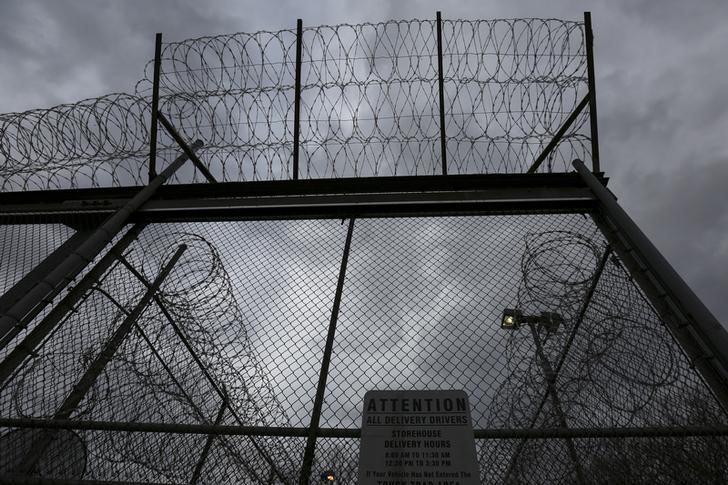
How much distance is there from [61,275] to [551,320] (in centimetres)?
438

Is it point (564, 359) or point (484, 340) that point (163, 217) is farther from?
point (564, 359)

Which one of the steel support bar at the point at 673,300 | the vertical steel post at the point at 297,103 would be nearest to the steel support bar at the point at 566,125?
the steel support bar at the point at 673,300

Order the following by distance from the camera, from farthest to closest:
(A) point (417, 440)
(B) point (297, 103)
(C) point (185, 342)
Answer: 1. (C) point (185, 342)
2. (B) point (297, 103)
3. (A) point (417, 440)

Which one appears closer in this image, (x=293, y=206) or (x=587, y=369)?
(x=587, y=369)

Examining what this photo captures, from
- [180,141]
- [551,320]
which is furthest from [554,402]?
[180,141]

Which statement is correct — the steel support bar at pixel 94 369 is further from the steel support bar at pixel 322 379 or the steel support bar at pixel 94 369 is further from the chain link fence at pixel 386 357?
the steel support bar at pixel 322 379

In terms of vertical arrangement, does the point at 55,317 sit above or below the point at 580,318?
below

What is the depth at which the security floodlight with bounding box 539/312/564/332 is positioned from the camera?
179 inches

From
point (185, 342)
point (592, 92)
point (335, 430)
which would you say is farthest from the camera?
point (185, 342)

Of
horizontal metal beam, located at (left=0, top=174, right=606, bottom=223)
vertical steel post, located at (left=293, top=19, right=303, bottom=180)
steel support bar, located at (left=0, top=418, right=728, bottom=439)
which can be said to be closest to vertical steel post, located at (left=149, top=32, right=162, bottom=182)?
horizontal metal beam, located at (left=0, top=174, right=606, bottom=223)

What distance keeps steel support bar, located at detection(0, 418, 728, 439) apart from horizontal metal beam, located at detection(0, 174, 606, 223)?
216 cm

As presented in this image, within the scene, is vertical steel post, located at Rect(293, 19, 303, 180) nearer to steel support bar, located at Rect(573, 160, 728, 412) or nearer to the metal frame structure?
the metal frame structure

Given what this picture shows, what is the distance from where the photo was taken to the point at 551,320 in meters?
4.57

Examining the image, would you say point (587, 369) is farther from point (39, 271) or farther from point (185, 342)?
point (39, 271)
